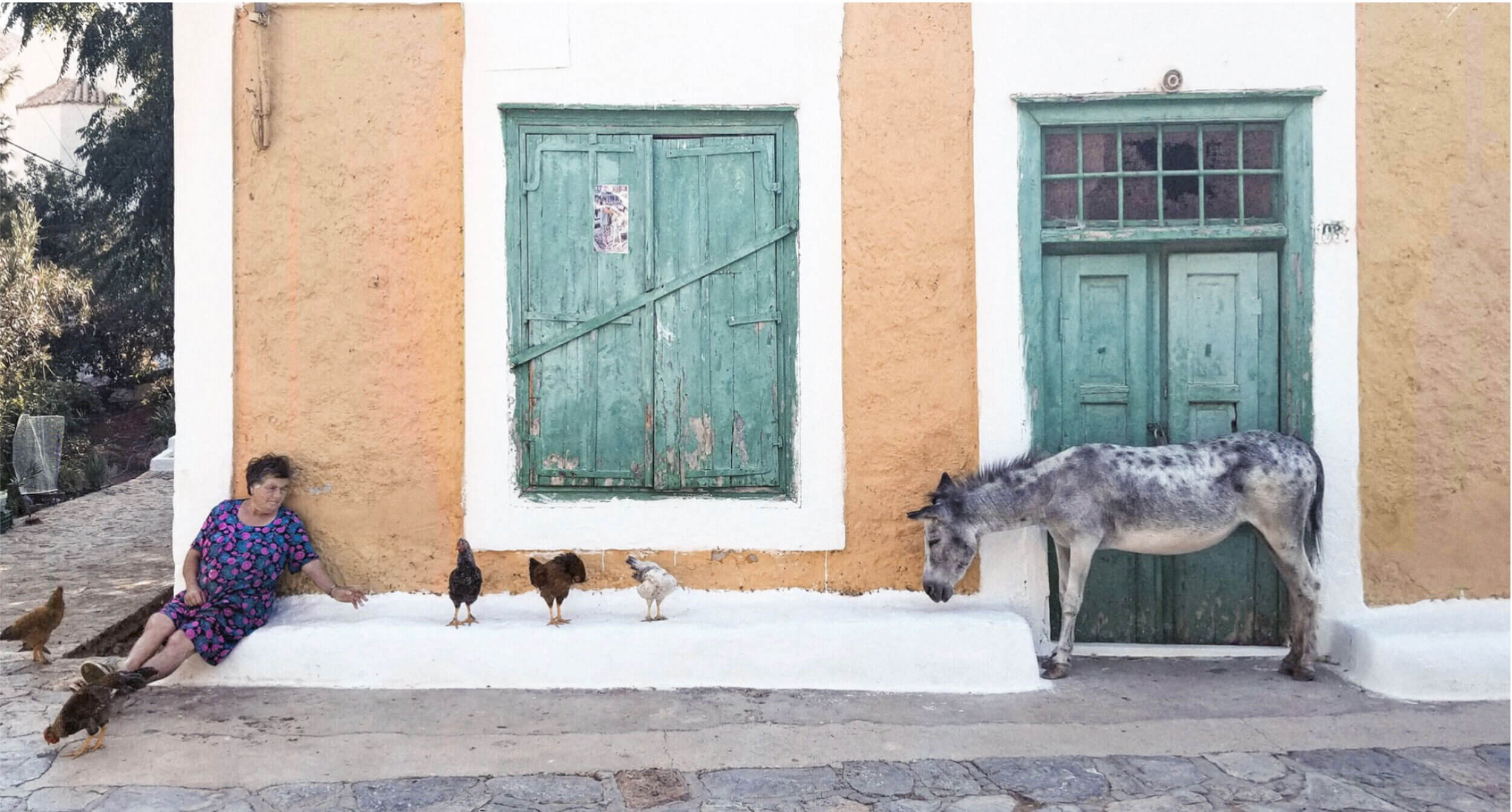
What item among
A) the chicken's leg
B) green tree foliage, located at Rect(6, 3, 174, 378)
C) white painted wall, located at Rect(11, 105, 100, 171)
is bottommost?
the chicken's leg

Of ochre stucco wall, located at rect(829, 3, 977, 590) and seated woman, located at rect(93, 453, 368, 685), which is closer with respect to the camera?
seated woman, located at rect(93, 453, 368, 685)

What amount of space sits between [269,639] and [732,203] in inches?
118

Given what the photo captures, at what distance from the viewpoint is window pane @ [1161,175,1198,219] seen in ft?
17.6

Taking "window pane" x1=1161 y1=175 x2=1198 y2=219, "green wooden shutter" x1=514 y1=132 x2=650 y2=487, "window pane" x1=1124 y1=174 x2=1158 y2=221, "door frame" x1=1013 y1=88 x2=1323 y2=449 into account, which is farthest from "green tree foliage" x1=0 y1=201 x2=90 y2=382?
"window pane" x1=1161 y1=175 x2=1198 y2=219

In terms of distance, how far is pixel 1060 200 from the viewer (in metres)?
5.40

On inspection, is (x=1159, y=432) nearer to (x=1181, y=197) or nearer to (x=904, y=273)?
(x=1181, y=197)

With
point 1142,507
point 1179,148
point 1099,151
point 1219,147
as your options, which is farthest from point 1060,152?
point 1142,507

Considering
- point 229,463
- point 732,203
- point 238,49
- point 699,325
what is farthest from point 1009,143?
point 229,463

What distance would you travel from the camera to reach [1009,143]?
5.30 meters

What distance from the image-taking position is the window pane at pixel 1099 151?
17.7 ft

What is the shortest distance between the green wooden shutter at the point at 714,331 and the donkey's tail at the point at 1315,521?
2515 millimetres

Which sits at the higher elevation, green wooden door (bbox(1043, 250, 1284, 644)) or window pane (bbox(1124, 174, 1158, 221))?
window pane (bbox(1124, 174, 1158, 221))

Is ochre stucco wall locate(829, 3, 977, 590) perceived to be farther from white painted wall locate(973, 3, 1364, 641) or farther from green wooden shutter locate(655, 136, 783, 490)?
green wooden shutter locate(655, 136, 783, 490)

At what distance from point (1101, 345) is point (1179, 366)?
395 mm
